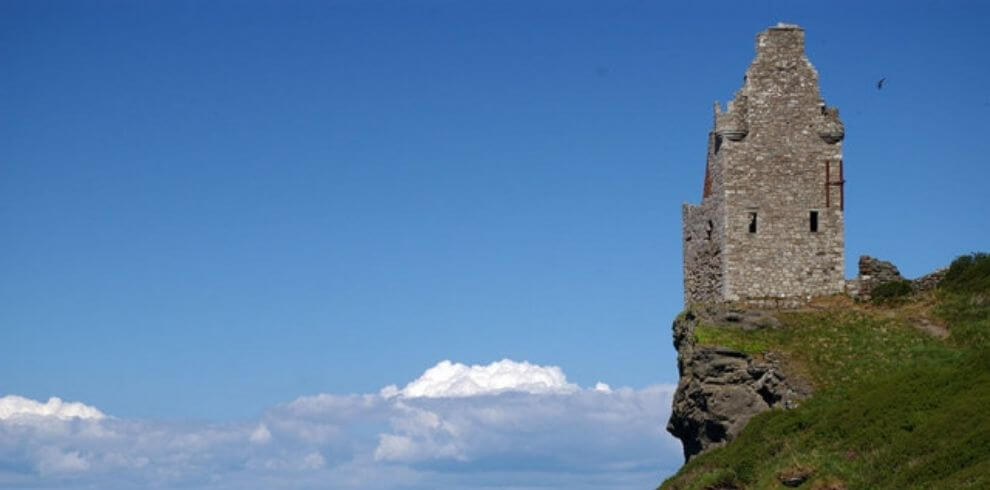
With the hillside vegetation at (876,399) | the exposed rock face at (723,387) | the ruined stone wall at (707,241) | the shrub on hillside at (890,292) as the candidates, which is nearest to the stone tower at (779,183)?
the ruined stone wall at (707,241)

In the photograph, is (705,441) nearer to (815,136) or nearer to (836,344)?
(836,344)

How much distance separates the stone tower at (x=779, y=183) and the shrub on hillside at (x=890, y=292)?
1.35m

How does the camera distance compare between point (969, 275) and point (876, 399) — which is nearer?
point (876, 399)

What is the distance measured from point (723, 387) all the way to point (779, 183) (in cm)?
935

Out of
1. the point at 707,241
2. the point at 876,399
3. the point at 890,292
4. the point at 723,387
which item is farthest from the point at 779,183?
the point at 876,399

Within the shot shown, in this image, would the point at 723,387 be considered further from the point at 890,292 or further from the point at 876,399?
the point at 890,292

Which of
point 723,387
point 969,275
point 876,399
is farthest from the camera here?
point 969,275

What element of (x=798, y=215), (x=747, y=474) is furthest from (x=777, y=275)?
(x=747, y=474)

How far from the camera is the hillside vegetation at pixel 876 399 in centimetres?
4516

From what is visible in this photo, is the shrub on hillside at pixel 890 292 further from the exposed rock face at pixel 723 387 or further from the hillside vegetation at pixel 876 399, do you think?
the exposed rock face at pixel 723 387

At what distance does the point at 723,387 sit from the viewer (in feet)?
177

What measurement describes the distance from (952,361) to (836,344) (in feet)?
14.1

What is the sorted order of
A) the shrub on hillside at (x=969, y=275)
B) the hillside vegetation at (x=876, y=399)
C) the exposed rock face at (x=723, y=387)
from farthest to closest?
the shrub on hillside at (x=969, y=275) → the exposed rock face at (x=723, y=387) → the hillside vegetation at (x=876, y=399)

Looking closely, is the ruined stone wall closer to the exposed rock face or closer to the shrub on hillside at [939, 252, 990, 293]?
the exposed rock face
